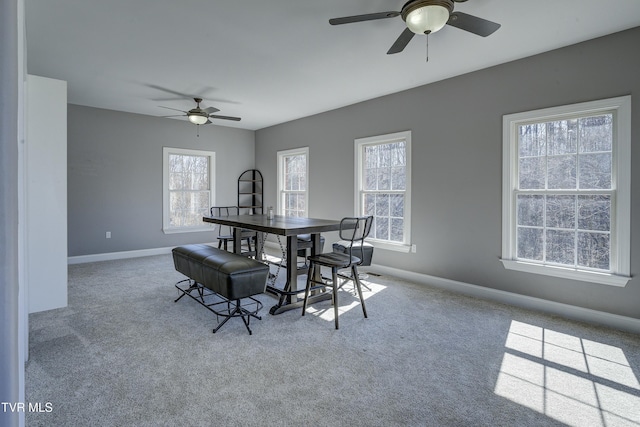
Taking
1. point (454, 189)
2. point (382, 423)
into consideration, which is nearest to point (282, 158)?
point (454, 189)

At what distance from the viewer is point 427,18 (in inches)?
86.2

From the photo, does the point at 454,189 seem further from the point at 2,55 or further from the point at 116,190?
the point at 116,190

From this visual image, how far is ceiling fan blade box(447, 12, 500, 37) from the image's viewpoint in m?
2.17

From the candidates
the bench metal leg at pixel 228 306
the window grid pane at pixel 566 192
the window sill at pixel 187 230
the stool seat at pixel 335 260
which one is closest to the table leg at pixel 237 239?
the bench metal leg at pixel 228 306

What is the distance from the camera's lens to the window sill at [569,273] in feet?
9.73

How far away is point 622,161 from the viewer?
9.55ft

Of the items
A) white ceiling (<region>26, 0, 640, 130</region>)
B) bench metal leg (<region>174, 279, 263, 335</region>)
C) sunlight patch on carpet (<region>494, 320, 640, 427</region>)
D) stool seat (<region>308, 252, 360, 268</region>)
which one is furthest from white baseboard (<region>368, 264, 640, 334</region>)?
white ceiling (<region>26, 0, 640, 130</region>)

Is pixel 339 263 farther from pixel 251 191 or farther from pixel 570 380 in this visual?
pixel 251 191

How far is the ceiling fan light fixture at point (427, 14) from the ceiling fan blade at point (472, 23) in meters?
0.06

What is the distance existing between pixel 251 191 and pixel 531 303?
18.8ft

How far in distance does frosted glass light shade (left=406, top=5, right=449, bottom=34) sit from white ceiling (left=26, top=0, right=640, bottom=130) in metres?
0.39

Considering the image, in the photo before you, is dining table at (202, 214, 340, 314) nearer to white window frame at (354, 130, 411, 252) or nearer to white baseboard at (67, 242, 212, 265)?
white window frame at (354, 130, 411, 252)

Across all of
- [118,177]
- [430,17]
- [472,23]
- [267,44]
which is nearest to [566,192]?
[472,23]

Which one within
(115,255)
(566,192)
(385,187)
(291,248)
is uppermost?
(385,187)
